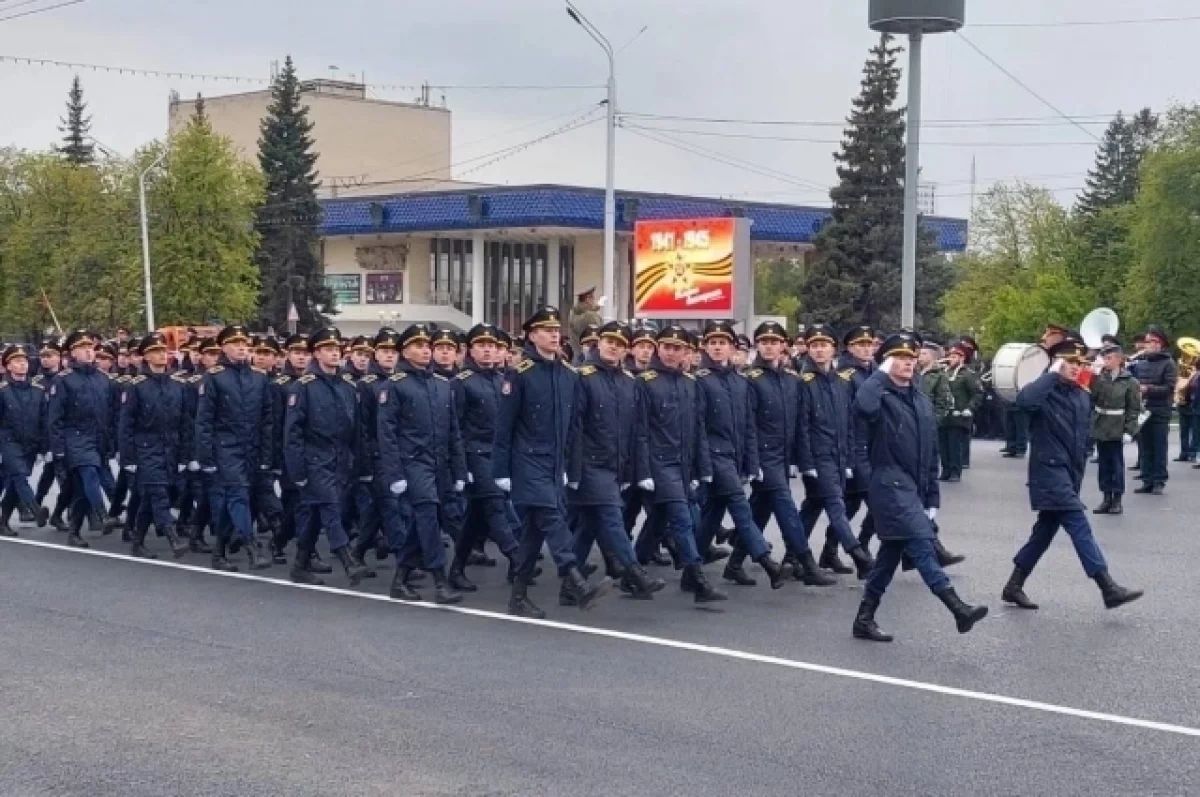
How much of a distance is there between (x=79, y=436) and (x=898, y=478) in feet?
28.5

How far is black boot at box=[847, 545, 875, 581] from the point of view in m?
12.1

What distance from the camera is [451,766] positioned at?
689 cm

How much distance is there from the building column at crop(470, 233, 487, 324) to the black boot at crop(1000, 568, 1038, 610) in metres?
49.3

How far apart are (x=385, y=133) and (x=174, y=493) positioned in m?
73.2

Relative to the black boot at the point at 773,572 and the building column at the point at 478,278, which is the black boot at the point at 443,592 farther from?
the building column at the point at 478,278

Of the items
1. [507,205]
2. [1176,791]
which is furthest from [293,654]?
[507,205]

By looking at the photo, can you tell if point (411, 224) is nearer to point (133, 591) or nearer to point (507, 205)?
point (507, 205)

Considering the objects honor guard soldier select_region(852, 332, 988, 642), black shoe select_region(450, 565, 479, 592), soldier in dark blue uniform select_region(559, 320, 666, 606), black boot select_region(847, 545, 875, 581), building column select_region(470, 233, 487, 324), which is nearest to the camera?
honor guard soldier select_region(852, 332, 988, 642)

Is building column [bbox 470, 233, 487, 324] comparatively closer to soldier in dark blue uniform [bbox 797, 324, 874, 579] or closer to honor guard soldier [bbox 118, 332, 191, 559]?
honor guard soldier [bbox 118, 332, 191, 559]

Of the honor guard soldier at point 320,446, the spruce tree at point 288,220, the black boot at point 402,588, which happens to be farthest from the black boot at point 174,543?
the spruce tree at point 288,220

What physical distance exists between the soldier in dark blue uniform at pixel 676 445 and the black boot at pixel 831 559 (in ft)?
4.38

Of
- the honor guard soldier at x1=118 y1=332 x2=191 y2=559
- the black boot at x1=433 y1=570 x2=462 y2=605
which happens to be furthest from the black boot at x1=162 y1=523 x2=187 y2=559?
the black boot at x1=433 y1=570 x2=462 y2=605

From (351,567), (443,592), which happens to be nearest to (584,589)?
(443,592)

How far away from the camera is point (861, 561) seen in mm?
12133
